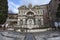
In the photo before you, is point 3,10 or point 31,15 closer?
point 31,15

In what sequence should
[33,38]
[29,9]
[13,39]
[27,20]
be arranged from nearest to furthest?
[13,39]
[33,38]
[27,20]
[29,9]

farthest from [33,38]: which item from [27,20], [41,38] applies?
[27,20]

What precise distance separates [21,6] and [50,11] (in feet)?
8.98

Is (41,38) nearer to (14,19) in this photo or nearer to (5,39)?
(5,39)

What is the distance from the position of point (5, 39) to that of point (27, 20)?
7832mm

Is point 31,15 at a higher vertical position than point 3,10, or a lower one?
lower

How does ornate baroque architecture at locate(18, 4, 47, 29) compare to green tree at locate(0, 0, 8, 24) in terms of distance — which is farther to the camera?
green tree at locate(0, 0, 8, 24)

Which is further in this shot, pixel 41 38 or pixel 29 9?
pixel 29 9

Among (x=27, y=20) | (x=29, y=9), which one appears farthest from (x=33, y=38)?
(x=29, y=9)

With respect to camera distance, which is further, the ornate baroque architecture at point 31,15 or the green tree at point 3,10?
the green tree at point 3,10

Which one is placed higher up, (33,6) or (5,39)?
(33,6)

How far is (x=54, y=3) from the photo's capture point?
46.9ft

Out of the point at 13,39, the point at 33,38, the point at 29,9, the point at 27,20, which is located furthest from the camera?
the point at 29,9

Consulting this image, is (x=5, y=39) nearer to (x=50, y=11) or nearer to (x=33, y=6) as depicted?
(x=33, y=6)
